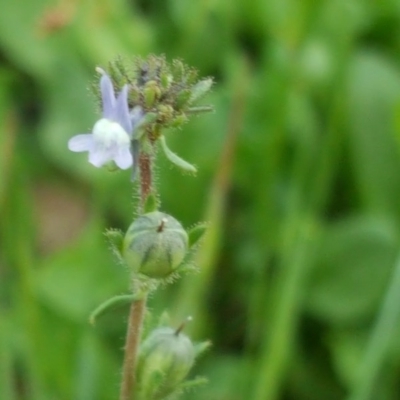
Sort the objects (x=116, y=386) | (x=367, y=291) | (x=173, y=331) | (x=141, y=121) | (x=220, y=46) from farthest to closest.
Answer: (x=220, y=46), (x=367, y=291), (x=116, y=386), (x=173, y=331), (x=141, y=121)

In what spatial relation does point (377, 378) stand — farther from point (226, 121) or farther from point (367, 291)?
point (226, 121)

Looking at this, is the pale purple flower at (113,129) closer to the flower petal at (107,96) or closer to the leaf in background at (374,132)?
the flower petal at (107,96)

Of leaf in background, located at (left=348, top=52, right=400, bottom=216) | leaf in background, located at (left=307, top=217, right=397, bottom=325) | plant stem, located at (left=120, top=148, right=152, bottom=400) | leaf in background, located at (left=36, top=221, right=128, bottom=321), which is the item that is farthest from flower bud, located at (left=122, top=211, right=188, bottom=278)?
leaf in background, located at (left=348, top=52, right=400, bottom=216)

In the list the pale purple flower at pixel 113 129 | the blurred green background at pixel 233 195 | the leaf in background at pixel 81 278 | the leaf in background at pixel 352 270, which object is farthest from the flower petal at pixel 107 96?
the leaf in background at pixel 352 270

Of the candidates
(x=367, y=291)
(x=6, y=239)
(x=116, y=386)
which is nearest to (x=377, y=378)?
(x=367, y=291)

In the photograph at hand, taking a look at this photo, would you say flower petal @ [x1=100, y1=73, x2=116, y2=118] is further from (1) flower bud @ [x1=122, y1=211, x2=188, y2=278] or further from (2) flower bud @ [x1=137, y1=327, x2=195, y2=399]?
(2) flower bud @ [x1=137, y1=327, x2=195, y2=399]
